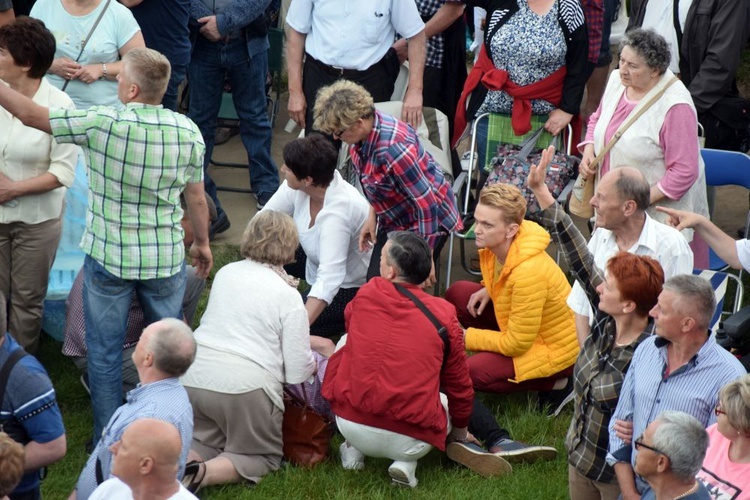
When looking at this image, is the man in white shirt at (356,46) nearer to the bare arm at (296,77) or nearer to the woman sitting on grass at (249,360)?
the bare arm at (296,77)

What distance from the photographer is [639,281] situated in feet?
13.0

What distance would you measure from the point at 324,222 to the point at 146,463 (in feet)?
8.61

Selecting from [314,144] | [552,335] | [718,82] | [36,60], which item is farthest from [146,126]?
[718,82]

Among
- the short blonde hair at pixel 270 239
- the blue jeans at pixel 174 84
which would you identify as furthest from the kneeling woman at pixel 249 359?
the blue jeans at pixel 174 84

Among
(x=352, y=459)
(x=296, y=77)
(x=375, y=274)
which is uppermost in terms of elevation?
(x=296, y=77)

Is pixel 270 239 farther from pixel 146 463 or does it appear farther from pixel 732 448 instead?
pixel 732 448

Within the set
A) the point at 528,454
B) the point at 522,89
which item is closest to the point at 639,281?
the point at 528,454

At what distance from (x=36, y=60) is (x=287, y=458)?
7.33 ft

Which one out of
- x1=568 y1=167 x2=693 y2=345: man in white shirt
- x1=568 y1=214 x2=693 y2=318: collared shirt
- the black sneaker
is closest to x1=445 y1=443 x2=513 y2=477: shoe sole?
x1=568 y1=167 x2=693 y2=345: man in white shirt

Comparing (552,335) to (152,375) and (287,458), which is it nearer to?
(287,458)

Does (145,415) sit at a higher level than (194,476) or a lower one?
higher

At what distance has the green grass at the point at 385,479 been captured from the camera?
15.9 ft

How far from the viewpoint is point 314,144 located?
5.67 meters

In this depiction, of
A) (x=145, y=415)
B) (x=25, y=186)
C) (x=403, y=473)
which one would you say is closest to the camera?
(x=145, y=415)
